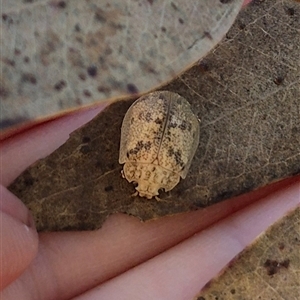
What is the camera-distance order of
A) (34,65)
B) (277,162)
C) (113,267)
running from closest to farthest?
(34,65), (277,162), (113,267)

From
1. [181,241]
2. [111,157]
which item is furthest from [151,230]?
[111,157]

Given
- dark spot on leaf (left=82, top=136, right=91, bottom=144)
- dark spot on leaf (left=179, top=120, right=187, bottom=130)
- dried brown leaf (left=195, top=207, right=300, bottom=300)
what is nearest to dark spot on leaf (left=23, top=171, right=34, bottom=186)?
dark spot on leaf (left=82, top=136, right=91, bottom=144)

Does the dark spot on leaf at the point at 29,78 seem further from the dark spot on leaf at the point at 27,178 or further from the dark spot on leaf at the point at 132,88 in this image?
the dark spot on leaf at the point at 27,178

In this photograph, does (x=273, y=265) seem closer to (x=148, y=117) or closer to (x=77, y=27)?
(x=148, y=117)

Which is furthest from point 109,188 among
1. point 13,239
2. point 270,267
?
point 270,267

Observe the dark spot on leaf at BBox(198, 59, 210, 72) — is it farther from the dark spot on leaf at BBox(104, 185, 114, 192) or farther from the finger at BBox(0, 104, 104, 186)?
the dark spot on leaf at BBox(104, 185, 114, 192)

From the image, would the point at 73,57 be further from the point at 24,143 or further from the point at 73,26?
the point at 24,143
